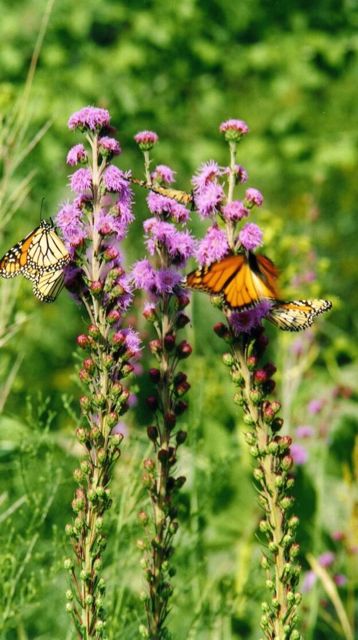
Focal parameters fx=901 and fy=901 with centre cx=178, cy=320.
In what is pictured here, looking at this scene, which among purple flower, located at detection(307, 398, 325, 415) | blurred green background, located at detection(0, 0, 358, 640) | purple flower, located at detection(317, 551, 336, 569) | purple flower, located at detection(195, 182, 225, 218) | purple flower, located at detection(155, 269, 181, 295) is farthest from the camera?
blurred green background, located at detection(0, 0, 358, 640)

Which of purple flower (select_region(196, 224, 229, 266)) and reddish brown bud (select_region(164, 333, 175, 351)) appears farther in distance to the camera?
reddish brown bud (select_region(164, 333, 175, 351))

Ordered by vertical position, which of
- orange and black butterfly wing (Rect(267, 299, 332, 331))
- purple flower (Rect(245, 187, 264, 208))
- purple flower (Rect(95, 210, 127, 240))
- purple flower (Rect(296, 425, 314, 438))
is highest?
purple flower (Rect(296, 425, 314, 438))

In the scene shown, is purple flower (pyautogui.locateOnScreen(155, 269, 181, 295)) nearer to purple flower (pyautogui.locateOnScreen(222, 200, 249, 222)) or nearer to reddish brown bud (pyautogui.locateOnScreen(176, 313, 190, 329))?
reddish brown bud (pyautogui.locateOnScreen(176, 313, 190, 329))

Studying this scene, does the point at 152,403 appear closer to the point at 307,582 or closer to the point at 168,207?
the point at 168,207

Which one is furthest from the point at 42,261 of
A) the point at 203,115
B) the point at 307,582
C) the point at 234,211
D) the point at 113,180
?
the point at 203,115

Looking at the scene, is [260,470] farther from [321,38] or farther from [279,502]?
[321,38]

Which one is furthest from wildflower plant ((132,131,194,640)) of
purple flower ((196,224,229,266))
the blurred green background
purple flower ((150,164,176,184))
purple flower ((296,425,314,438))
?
the blurred green background

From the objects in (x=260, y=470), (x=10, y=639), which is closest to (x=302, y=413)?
(x=10, y=639)
